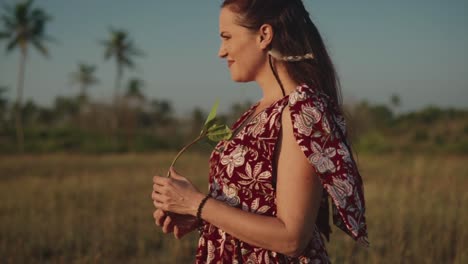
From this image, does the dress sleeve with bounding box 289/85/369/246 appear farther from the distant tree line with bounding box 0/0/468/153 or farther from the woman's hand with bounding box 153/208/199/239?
the distant tree line with bounding box 0/0/468/153

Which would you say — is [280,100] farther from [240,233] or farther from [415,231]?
[415,231]

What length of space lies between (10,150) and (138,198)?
30.0 metres

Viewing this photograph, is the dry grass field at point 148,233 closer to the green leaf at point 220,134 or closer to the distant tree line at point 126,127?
the green leaf at point 220,134

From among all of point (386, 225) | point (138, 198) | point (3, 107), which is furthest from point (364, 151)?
point (3, 107)

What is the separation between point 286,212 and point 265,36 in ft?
1.87

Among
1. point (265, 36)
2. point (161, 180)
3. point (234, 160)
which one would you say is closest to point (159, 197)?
point (161, 180)

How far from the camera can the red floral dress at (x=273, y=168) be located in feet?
4.30

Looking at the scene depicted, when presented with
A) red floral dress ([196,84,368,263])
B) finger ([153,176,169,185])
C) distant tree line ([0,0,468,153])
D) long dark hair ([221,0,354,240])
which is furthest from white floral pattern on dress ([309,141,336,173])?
distant tree line ([0,0,468,153])

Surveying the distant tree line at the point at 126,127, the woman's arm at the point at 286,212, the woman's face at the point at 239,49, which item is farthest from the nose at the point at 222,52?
the distant tree line at the point at 126,127

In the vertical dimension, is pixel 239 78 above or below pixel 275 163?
above

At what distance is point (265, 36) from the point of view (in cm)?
148

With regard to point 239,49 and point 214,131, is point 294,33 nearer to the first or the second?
point 239,49

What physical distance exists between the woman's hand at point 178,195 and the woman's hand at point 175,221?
0.07 meters

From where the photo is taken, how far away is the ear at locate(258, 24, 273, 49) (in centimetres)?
146
